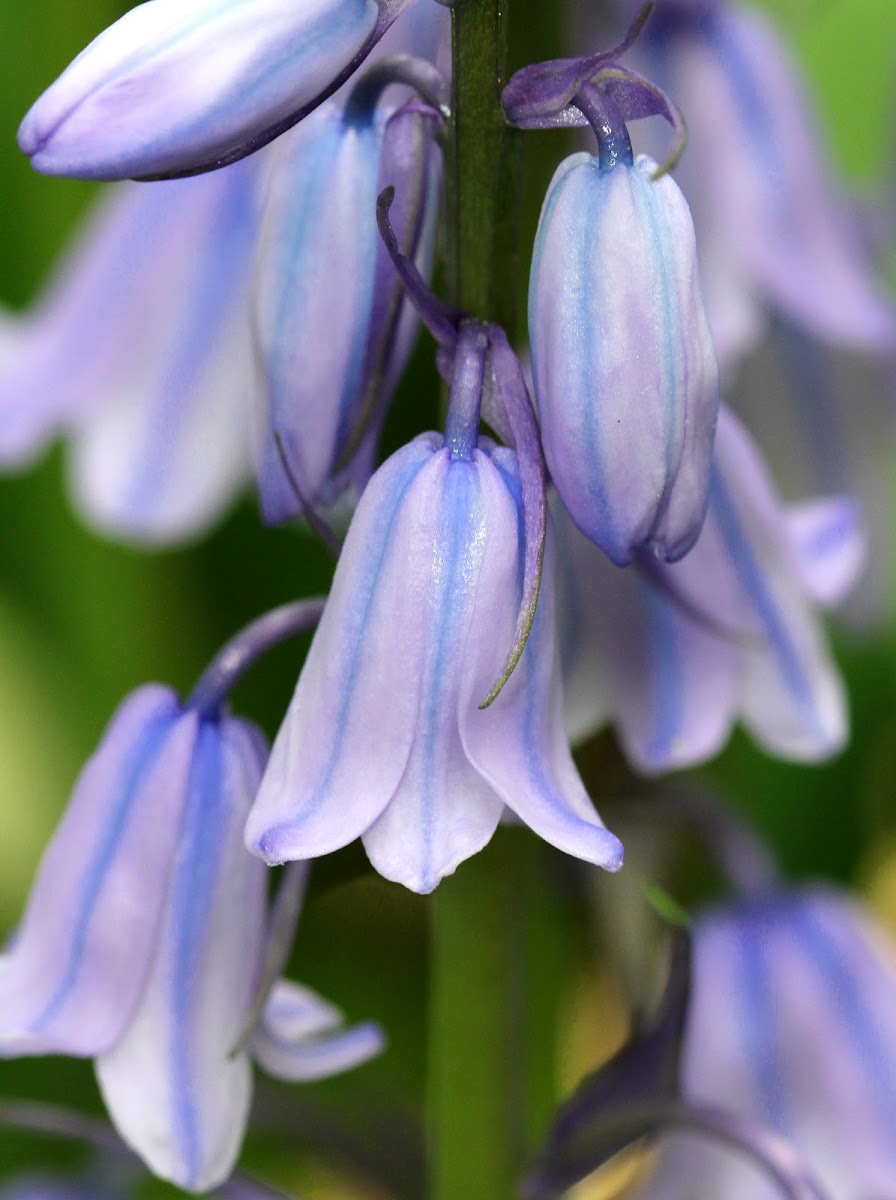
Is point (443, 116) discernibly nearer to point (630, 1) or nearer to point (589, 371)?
point (589, 371)

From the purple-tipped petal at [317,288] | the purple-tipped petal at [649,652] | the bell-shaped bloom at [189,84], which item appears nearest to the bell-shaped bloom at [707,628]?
the purple-tipped petal at [649,652]

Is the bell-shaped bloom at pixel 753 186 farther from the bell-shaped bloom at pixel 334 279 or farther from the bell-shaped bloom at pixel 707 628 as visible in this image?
the bell-shaped bloom at pixel 334 279

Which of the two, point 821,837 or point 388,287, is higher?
point 388,287

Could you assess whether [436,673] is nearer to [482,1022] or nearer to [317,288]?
[317,288]

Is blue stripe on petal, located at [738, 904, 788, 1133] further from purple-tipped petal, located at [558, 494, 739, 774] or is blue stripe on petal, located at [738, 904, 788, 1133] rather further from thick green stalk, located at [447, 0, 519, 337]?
thick green stalk, located at [447, 0, 519, 337]

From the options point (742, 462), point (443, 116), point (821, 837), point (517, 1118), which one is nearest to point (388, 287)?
point (443, 116)

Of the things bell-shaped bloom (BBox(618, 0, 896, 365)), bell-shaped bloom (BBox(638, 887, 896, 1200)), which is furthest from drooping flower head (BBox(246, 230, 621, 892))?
bell-shaped bloom (BBox(618, 0, 896, 365))

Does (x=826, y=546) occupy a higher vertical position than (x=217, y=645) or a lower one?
higher

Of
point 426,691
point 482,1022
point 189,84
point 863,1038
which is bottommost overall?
point 863,1038

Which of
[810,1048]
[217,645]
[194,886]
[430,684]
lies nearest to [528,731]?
[430,684]
